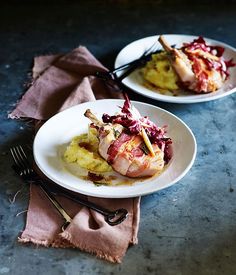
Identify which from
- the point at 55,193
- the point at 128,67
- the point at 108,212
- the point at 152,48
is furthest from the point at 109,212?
the point at 152,48

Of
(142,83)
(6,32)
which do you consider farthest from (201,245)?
(6,32)

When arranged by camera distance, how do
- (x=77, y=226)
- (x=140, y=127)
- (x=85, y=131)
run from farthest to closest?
(x=85, y=131)
(x=140, y=127)
(x=77, y=226)

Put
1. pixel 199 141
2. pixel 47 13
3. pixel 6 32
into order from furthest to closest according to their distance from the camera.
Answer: pixel 47 13, pixel 6 32, pixel 199 141

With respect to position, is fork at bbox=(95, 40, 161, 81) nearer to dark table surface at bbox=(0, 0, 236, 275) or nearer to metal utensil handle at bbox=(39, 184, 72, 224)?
dark table surface at bbox=(0, 0, 236, 275)

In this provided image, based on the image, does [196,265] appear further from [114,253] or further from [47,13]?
[47,13]

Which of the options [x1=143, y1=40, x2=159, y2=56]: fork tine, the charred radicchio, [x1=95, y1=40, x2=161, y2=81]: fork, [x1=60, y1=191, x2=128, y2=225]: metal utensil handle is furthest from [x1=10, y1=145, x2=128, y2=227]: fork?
[x1=143, y1=40, x2=159, y2=56]: fork tine

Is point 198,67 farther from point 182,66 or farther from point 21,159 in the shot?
point 21,159

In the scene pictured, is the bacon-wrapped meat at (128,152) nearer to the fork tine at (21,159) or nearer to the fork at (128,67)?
the fork tine at (21,159)
